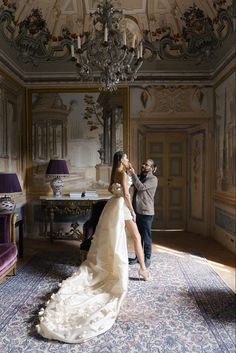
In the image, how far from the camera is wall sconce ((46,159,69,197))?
6.56 m

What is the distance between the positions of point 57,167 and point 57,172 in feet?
0.40

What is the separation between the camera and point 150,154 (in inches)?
321

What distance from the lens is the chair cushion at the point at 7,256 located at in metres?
3.79

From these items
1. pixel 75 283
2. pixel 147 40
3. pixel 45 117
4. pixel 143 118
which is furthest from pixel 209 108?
pixel 75 283

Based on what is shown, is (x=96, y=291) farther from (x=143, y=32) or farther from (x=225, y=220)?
(x=143, y=32)

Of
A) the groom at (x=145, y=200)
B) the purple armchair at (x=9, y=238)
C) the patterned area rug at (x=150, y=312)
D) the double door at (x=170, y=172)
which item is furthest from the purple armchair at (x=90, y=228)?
the double door at (x=170, y=172)

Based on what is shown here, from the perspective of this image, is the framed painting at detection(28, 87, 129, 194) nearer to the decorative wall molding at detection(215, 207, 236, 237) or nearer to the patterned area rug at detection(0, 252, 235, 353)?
the decorative wall molding at detection(215, 207, 236, 237)

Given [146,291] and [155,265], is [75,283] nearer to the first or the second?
[146,291]

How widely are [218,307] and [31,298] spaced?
7.31 feet

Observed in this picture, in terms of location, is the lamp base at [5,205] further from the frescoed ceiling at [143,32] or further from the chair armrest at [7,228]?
the frescoed ceiling at [143,32]

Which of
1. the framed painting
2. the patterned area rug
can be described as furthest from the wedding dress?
the framed painting

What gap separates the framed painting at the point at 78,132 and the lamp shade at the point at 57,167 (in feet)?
1.99

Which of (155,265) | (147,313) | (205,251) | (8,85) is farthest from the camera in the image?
(8,85)

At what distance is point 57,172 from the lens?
6.53m
